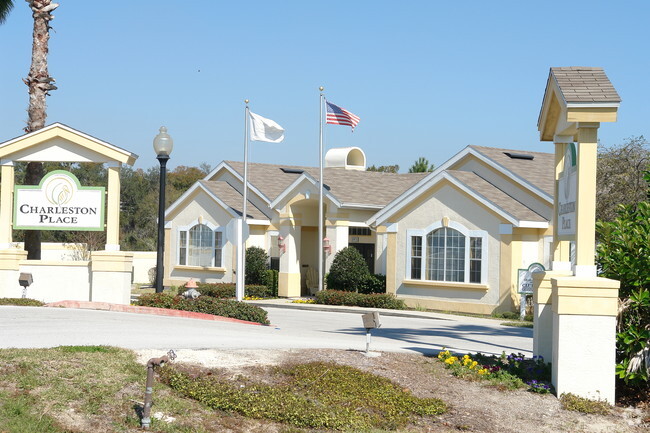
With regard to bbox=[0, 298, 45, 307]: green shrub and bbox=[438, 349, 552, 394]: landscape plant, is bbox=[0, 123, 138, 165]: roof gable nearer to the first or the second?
bbox=[0, 298, 45, 307]: green shrub

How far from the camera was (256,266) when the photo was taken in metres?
33.3

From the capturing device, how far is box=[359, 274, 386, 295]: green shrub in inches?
1160

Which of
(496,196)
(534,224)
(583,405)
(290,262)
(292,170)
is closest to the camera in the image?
(583,405)

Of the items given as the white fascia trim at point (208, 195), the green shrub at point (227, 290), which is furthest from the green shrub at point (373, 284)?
the white fascia trim at point (208, 195)

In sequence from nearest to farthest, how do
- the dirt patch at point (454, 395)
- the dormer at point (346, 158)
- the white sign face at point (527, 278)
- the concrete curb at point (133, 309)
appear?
the dirt patch at point (454, 395) < the concrete curb at point (133, 309) < the white sign face at point (527, 278) < the dormer at point (346, 158)

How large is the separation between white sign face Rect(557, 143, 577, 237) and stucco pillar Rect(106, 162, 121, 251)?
34.3ft

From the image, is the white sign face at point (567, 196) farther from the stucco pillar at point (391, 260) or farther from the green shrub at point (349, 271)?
the green shrub at point (349, 271)

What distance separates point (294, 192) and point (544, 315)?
21631mm

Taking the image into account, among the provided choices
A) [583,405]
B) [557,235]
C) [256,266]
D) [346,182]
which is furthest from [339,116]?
[583,405]

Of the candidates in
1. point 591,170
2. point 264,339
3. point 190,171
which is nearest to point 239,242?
point 264,339

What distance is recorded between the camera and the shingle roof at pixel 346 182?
3238cm

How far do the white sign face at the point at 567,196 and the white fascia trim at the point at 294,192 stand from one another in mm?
19214

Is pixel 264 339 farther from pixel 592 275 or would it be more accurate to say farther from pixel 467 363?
pixel 592 275

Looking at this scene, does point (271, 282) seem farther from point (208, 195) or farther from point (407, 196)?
point (407, 196)
